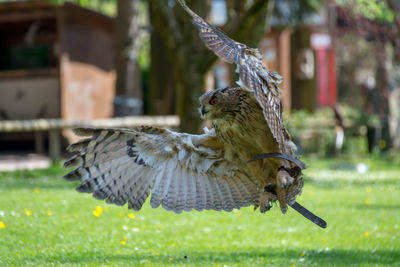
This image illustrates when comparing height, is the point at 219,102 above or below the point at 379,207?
above

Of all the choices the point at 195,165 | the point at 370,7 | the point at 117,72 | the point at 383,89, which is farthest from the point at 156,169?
the point at 383,89

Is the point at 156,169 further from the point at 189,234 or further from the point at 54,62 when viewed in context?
the point at 54,62

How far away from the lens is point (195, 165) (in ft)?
14.1

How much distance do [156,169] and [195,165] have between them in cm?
29

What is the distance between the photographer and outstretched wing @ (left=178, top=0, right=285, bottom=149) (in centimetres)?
326

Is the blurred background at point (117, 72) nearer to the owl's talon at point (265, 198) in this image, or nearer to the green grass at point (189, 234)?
the green grass at point (189, 234)

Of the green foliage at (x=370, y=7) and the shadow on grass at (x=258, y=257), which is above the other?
the green foliage at (x=370, y=7)

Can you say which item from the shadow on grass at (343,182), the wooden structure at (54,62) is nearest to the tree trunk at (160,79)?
the wooden structure at (54,62)

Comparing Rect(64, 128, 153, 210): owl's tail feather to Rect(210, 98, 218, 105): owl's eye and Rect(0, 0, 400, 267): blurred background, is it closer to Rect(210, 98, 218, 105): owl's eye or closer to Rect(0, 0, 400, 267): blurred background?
Rect(210, 98, 218, 105): owl's eye

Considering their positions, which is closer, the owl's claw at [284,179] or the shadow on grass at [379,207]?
the owl's claw at [284,179]

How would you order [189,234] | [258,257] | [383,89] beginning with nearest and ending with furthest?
[258,257], [189,234], [383,89]

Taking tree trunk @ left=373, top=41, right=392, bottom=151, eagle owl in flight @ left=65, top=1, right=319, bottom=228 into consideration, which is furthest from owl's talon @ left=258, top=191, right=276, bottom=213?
tree trunk @ left=373, top=41, right=392, bottom=151

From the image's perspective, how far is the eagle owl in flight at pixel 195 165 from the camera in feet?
13.1

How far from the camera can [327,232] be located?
6.56m
